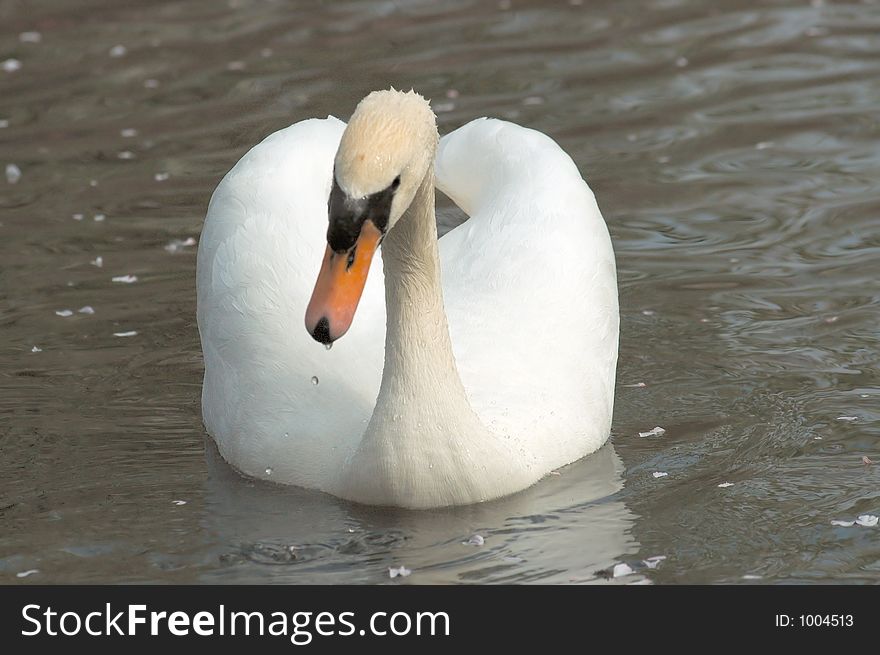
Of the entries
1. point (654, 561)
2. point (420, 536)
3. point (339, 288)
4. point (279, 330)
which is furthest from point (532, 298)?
point (339, 288)

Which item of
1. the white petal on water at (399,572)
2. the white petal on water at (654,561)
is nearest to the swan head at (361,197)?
the white petal on water at (399,572)

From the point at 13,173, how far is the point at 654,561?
21.2ft

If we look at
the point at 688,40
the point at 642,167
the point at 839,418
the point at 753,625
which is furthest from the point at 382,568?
the point at 688,40

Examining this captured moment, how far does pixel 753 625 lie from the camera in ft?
19.8

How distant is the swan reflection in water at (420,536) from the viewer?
21.2 ft

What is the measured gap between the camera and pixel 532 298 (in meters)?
7.54

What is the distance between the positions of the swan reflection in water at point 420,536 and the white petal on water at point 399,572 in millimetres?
22

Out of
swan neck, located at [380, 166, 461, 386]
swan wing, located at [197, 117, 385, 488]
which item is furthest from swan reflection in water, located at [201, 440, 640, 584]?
swan neck, located at [380, 166, 461, 386]

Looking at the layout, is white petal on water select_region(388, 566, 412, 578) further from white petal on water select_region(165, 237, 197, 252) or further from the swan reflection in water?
white petal on water select_region(165, 237, 197, 252)

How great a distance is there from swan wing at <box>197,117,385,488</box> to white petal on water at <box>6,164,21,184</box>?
3675 mm

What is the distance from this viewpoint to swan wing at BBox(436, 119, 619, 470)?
7191mm

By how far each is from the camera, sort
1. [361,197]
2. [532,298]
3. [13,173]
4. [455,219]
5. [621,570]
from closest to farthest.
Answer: [361,197] < [621,570] < [532,298] < [455,219] < [13,173]

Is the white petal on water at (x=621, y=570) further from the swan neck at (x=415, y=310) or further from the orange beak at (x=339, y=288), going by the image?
the orange beak at (x=339, y=288)

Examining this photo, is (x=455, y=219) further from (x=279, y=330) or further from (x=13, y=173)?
(x=279, y=330)
